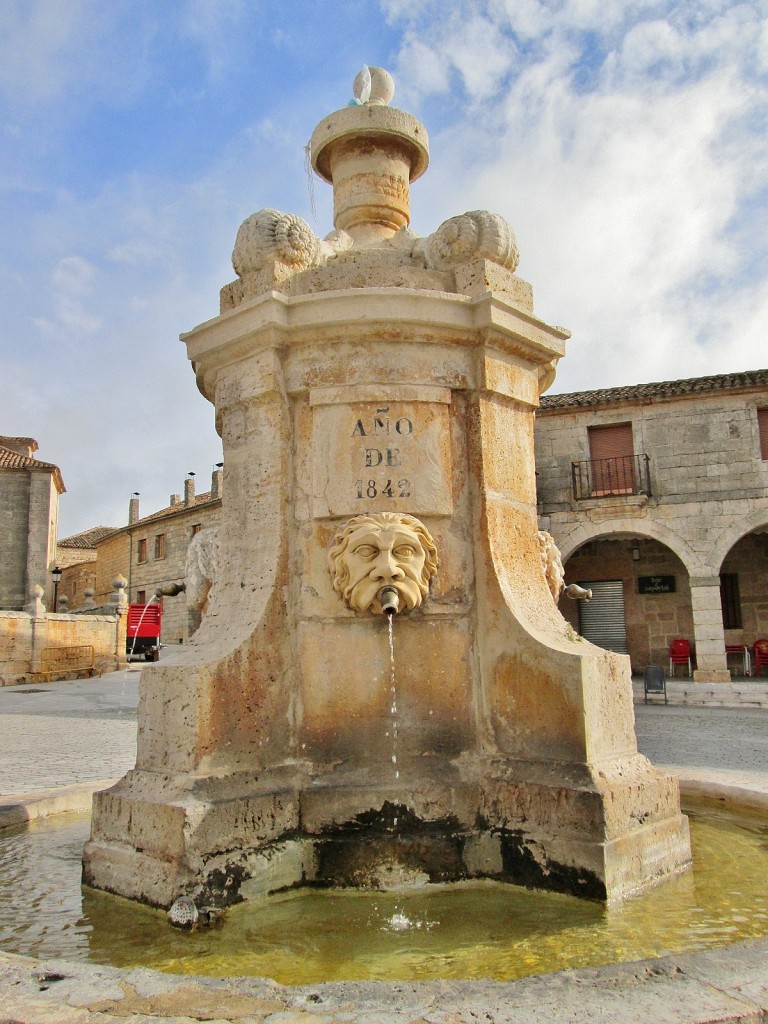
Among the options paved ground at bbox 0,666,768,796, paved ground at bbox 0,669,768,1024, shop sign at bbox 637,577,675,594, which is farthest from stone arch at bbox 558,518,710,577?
paved ground at bbox 0,669,768,1024

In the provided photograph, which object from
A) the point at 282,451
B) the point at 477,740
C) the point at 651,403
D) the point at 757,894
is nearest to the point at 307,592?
the point at 282,451

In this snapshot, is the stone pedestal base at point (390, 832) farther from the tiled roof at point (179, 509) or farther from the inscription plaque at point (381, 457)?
the tiled roof at point (179, 509)

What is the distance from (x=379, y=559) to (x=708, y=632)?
1727cm

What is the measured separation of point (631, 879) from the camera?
115 inches

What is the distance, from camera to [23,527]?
32438mm

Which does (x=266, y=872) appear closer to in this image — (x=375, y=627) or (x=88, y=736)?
(x=375, y=627)

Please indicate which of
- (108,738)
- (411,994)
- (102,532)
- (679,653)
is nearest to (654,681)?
(679,653)

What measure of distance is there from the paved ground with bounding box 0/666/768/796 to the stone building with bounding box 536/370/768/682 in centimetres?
586

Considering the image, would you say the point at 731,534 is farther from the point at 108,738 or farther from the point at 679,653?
the point at 108,738

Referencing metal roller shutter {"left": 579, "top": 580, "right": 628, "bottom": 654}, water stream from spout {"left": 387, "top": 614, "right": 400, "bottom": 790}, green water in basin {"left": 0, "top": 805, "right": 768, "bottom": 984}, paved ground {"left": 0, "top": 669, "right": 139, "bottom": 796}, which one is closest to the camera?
green water in basin {"left": 0, "top": 805, "right": 768, "bottom": 984}

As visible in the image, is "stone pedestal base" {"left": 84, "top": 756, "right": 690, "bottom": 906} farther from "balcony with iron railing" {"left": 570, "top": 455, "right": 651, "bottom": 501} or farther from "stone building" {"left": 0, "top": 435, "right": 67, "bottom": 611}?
"stone building" {"left": 0, "top": 435, "right": 67, "bottom": 611}

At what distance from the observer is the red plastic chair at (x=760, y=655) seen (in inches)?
770

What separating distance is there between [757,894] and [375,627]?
1698 millimetres

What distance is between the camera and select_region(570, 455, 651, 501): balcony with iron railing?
20.1 m
